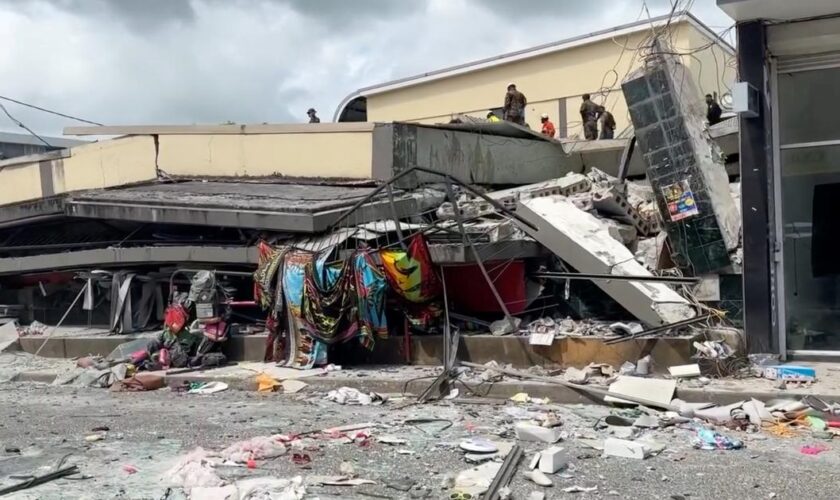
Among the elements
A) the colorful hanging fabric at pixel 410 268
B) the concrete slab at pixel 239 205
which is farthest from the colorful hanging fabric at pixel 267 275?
the colorful hanging fabric at pixel 410 268

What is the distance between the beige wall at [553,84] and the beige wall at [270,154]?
381 inches

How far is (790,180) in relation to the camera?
945 cm

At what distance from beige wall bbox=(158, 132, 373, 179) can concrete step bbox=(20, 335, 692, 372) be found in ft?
13.3

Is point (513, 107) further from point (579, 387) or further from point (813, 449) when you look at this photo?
point (813, 449)

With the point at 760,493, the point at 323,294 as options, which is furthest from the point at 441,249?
the point at 760,493

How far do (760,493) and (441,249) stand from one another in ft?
18.0

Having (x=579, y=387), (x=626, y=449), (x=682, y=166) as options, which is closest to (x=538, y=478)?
(x=626, y=449)

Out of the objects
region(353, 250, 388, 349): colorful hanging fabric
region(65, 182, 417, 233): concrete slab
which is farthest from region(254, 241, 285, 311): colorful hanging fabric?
region(353, 250, 388, 349): colorful hanging fabric

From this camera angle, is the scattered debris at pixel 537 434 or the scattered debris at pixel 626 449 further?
the scattered debris at pixel 537 434

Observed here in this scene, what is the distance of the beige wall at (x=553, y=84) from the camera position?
21.4m

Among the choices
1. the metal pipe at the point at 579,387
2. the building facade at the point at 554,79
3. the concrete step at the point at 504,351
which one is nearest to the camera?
the metal pipe at the point at 579,387

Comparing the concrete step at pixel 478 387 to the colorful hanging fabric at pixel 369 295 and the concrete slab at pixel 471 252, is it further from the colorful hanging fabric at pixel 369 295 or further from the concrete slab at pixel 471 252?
the concrete slab at pixel 471 252

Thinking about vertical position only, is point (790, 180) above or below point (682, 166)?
below

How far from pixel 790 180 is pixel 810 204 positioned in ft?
1.24
